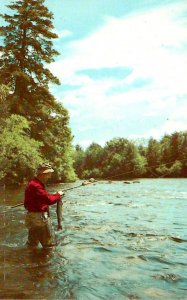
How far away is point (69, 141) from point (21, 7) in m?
20.3

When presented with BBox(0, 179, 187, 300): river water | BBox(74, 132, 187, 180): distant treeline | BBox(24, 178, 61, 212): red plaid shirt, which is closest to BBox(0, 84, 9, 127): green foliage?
BBox(0, 179, 187, 300): river water

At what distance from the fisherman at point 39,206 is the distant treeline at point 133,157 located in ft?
256

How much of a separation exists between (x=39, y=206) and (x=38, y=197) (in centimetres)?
24

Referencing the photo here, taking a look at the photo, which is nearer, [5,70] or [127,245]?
[127,245]

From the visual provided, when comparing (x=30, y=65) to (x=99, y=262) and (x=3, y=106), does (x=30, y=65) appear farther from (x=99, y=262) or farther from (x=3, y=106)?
(x=99, y=262)


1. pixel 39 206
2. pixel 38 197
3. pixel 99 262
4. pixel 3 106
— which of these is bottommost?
pixel 99 262

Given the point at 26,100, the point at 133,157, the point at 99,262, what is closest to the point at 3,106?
the point at 26,100

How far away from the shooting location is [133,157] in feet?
353

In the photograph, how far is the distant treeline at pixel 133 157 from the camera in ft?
313

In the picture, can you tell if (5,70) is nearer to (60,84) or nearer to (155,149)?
(60,84)

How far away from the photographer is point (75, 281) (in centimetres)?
710

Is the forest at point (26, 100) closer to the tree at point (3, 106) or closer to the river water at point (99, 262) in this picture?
the tree at point (3, 106)

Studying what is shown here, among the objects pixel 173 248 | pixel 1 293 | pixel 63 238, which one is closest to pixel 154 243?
pixel 173 248

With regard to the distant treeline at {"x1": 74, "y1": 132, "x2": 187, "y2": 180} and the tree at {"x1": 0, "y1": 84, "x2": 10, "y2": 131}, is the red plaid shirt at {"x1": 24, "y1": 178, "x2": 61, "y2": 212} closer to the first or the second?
the tree at {"x1": 0, "y1": 84, "x2": 10, "y2": 131}
